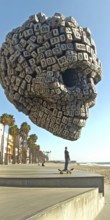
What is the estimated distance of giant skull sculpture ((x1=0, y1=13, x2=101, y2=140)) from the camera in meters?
6.22

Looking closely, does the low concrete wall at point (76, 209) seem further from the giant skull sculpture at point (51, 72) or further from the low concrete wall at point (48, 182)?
the giant skull sculpture at point (51, 72)

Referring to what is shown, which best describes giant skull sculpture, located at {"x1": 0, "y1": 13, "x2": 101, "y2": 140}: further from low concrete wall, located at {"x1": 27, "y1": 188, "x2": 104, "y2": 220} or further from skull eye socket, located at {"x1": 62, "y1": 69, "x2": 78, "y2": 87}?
low concrete wall, located at {"x1": 27, "y1": 188, "x2": 104, "y2": 220}

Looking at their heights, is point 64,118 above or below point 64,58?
below

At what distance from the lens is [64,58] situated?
20.3 ft

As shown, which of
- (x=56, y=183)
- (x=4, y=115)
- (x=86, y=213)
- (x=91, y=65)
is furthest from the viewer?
(x=4, y=115)

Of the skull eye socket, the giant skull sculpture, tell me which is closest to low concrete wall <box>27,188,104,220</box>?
the giant skull sculpture

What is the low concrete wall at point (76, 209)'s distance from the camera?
230 inches

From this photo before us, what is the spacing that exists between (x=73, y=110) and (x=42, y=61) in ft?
3.53

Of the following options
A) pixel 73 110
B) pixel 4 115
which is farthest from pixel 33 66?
pixel 4 115


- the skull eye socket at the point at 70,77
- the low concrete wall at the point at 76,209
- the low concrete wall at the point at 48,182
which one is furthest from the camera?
the low concrete wall at the point at 48,182

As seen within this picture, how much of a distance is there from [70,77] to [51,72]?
24.1 inches

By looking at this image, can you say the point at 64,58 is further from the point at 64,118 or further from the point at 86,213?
the point at 86,213

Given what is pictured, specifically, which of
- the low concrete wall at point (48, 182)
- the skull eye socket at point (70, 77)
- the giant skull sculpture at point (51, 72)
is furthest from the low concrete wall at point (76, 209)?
the skull eye socket at point (70, 77)

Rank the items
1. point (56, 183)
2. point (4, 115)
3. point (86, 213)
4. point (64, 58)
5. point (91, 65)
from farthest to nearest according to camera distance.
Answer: point (4, 115) < point (56, 183) < point (86, 213) < point (91, 65) < point (64, 58)
